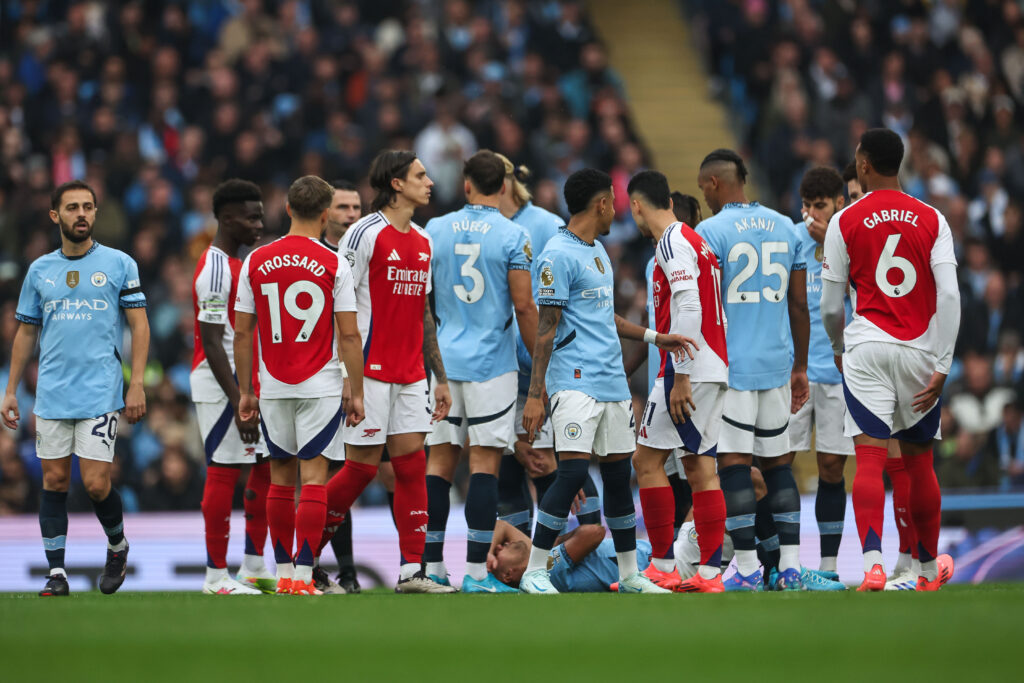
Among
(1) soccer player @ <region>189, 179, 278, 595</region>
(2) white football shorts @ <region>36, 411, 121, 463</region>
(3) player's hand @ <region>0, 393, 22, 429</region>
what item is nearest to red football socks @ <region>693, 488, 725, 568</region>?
(1) soccer player @ <region>189, 179, 278, 595</region>

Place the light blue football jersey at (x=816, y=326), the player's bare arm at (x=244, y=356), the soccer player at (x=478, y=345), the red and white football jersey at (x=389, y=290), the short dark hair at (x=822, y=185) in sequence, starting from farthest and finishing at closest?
the short dark hair at (x=822, y=185) < the light blue football jersey at (x=816, y=326) < the soccer player at (x=478, y=345) < the red and white football jersey at (x=389, y=290) < the player's bare arm at (x=244, y=356)

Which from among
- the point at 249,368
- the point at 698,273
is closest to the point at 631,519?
the point at 698,273

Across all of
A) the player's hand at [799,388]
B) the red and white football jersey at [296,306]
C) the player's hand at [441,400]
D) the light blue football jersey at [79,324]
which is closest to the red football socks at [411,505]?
the player's hand at [441,400]

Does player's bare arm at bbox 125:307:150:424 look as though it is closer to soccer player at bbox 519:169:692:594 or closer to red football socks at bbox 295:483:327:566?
red football socks at bbox 295:483:327:566

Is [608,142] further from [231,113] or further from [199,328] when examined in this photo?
[199,328]

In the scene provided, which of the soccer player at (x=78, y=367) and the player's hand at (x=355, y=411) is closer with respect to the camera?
the player's hand at (x=355, y=411)

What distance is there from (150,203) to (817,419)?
9622mm

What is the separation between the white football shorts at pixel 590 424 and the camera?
8227mm

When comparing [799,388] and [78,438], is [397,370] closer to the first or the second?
[78,438]

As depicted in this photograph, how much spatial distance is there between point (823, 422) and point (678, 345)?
71.9 inches

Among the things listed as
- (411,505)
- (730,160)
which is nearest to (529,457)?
(411,505)

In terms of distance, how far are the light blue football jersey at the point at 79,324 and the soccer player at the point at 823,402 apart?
4.61 m

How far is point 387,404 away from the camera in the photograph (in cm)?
853

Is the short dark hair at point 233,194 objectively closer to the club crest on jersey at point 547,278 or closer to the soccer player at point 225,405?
the soccer player at point 225,405
